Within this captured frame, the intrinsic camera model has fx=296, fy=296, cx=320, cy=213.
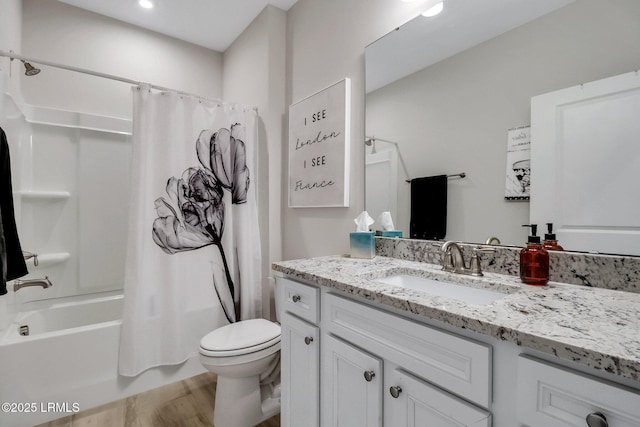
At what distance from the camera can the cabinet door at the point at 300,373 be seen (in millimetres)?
1083

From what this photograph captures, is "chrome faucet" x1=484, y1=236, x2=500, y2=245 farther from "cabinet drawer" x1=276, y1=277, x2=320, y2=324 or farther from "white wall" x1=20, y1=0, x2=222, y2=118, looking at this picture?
"white wall" x1=20, y1=0, x2=222, y2=118

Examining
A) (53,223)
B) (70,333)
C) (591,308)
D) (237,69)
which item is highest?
(237,69)

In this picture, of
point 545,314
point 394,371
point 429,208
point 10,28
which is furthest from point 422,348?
point 10,28

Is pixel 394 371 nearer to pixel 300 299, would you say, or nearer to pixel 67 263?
pixel 300 299

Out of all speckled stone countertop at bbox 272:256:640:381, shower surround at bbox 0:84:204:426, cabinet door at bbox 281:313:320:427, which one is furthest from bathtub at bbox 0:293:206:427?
speckled stone countertop at bbox 272:256:640:381

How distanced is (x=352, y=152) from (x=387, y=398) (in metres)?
1.22

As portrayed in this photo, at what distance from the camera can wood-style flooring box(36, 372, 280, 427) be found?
5.21 feet

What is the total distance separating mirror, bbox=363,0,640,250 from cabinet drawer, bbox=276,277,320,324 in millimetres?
598

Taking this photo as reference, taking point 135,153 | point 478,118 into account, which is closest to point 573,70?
point 478,118

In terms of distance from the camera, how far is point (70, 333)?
1648 mm

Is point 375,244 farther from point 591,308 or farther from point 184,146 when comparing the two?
point 184,146

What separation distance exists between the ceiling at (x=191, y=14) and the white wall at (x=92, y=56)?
0.10 m

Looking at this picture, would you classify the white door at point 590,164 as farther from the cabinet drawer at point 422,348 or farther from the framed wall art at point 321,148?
the framed wall art at point 321,148

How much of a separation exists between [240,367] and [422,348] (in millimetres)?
1053
